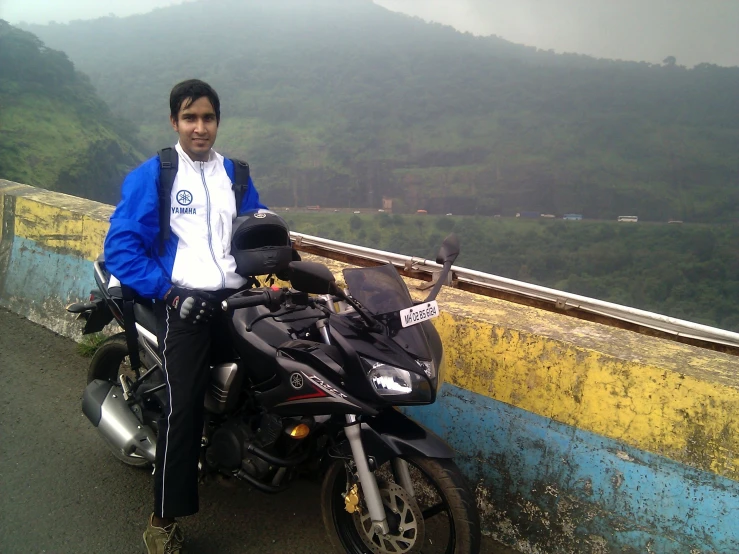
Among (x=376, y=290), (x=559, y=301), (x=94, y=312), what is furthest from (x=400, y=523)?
(x=559, y=301)

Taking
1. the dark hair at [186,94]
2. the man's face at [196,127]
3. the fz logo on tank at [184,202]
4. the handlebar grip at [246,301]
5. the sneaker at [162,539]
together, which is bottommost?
the sneaker at [162,539]

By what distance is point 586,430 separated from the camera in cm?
229

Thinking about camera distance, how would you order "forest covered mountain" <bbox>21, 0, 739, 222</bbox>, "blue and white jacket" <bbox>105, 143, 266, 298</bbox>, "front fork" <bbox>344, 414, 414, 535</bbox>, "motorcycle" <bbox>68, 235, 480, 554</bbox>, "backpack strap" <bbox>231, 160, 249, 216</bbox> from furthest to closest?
"forest covered mountain" <bbox>21, 0, 739, 222</bbox> < "backpack strap" <bbox>231, 160, 249, 216</bbox> < "blue and white jacket" <bbox>105, 143, 266, 298</bbox> < "front fork" <bbox>344, 414, 414, 535</bbox> < "motorcycle" <bbox>68, 235, 480, 554</bbox>

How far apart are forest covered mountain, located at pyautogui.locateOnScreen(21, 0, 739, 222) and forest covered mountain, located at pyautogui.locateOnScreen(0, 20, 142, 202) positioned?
282 centimetres

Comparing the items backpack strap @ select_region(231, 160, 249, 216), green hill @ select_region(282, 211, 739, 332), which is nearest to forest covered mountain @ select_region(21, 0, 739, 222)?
green hill @ select_region(282, 211, 739, 332)

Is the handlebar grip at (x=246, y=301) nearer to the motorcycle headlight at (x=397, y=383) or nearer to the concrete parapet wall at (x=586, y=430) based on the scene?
the motorcycle headlight at (x=397, y=383)

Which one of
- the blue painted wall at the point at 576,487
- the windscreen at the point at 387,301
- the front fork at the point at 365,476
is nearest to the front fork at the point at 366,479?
the front fork at the point at 365,476

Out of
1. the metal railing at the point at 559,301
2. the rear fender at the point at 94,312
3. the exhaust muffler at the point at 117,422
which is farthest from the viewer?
the metal railing at the point at 559,301

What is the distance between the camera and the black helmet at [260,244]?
210 cm

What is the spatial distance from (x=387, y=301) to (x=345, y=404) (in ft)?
1.29

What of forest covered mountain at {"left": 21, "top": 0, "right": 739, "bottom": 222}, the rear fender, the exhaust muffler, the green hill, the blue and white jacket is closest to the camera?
the blue and white jacket

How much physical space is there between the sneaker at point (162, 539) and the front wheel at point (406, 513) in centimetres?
69

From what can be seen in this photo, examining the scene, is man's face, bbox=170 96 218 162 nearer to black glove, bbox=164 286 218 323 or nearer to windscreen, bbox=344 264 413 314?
black glove, bbox=164 286 218 323

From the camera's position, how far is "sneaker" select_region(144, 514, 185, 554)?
92.7 inches
